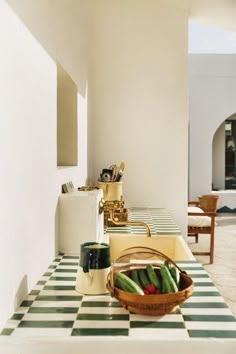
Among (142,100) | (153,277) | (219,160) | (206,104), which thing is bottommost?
(153,277)

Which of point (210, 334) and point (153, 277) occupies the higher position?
point (153, 277)

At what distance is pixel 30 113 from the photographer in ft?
5.75

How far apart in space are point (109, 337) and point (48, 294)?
476 mm

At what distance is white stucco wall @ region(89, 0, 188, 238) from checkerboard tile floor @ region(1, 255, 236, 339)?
2480 millimetres

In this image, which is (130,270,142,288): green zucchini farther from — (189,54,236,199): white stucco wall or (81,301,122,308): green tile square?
(189,54,236,199): white stucco wall

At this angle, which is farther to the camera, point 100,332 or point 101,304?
point 101,304

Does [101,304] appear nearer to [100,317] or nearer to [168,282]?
[100,317]

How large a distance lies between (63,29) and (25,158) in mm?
1144

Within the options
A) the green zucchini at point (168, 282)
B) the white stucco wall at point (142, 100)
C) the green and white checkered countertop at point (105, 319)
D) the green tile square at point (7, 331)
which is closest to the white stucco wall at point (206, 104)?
the white stucco wall at point (142, 100)

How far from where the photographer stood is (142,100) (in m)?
4.22

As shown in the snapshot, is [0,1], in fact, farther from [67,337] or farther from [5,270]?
[67,337]

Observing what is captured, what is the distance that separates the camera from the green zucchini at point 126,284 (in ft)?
4.92

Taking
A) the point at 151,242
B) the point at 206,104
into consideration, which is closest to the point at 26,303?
the point at 151,242

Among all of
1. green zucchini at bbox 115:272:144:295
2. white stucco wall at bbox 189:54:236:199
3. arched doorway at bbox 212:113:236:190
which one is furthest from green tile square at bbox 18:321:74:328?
arched doorway at bbox 212:113:236:190
